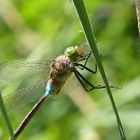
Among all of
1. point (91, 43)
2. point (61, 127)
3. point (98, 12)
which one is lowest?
point (61, 127)

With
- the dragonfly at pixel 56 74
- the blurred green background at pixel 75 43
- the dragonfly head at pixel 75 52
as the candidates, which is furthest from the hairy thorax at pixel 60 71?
the blurred green background at pixel 75 43

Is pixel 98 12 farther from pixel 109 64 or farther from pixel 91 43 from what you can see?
pixel 91 43

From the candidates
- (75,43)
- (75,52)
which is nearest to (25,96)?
(75,52)

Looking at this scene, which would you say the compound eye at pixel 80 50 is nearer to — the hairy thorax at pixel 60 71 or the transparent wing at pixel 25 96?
the hairy thorax at pixel 60 71

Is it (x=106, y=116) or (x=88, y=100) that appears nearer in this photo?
(x=106, y=116)

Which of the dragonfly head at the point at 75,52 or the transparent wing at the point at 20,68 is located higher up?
the dragonfly head at the point at 75,52

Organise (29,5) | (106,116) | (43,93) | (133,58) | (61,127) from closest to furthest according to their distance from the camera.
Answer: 1. (43,93)
2. (106,116)
3. (61,127)
4. (133,58)
5. (29,5)

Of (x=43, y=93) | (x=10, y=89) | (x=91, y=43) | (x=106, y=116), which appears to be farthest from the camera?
(x=106, y=116)

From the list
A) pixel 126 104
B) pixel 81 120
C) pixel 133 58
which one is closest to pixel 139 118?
pixel 126 104
